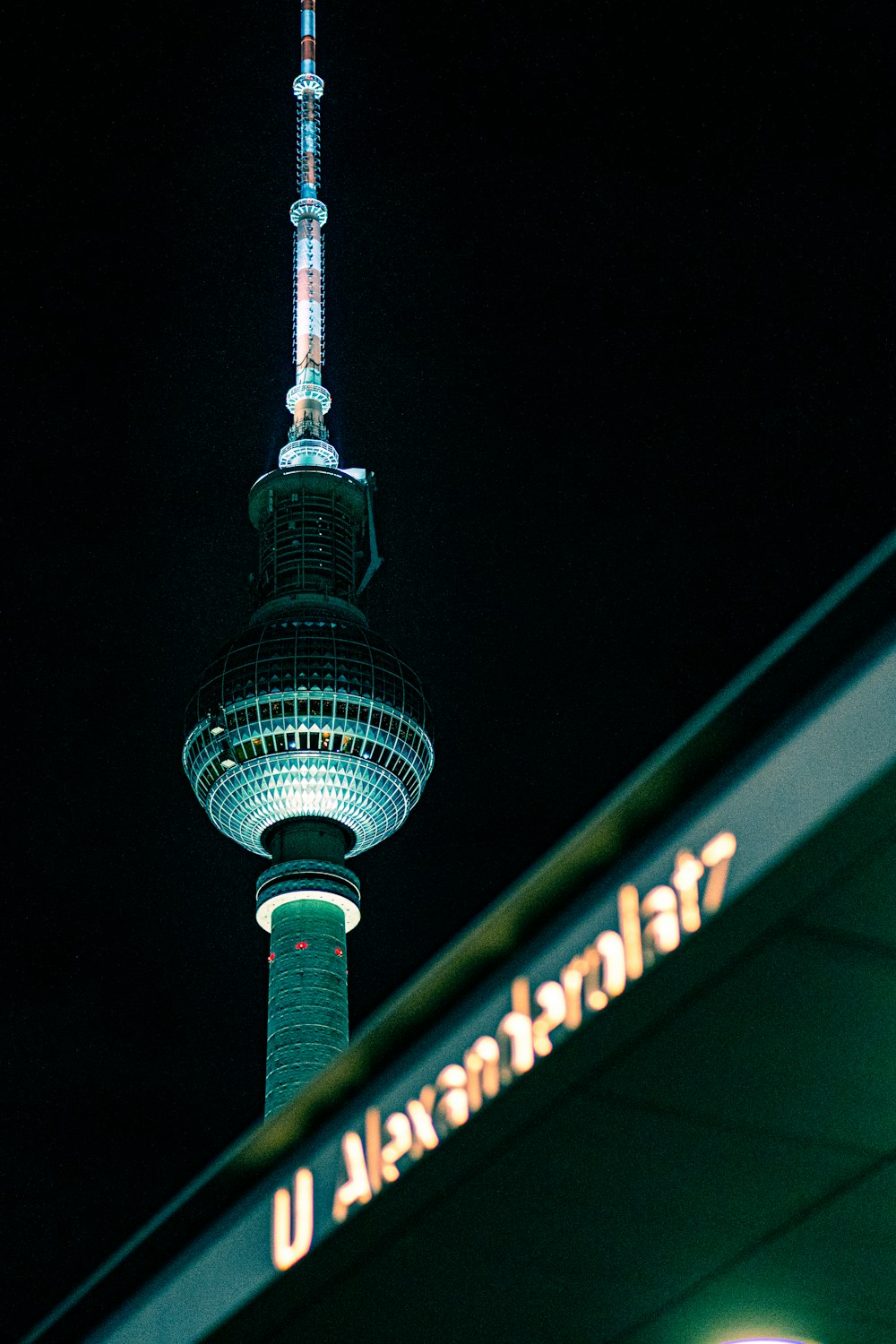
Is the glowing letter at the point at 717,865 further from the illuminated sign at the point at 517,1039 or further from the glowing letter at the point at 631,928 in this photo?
the glowing letter at the point at 631,928

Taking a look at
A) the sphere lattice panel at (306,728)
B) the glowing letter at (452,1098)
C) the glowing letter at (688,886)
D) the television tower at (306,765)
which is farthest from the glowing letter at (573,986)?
the sphere lattice panel at (306,728)

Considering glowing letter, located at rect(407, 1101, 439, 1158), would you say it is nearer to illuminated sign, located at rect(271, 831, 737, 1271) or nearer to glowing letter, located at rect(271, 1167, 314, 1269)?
illuminated sign, located at rect(271, 831, 737, 1271)

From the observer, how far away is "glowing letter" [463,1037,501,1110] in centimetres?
799

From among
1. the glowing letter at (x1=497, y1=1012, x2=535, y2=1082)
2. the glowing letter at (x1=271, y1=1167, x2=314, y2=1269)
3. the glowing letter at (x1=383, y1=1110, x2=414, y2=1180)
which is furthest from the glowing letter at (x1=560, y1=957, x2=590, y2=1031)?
the glowing letter at (x1=271, y1=1167, x2=314, y2=1269)

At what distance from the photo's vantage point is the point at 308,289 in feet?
314

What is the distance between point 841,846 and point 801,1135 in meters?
2.32

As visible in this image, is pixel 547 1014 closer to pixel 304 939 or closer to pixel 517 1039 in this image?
pixel 517 1039

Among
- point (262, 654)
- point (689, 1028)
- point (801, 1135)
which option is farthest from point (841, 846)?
point (262, 654)

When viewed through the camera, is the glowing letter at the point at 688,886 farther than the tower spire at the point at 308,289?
No

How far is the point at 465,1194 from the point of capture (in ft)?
28.4

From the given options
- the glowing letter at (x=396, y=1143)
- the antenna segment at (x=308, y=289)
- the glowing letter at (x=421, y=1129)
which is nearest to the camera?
the glowing letter at (x=421, y=1129)

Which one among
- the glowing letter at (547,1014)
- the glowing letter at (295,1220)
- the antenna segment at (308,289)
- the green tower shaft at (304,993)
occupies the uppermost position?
the antenna segment at (308,289)

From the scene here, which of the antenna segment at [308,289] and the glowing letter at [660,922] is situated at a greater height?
the antenna segment at [308,289]

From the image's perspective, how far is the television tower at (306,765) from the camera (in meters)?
74.7
